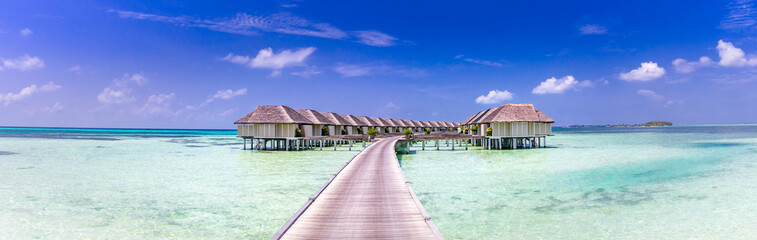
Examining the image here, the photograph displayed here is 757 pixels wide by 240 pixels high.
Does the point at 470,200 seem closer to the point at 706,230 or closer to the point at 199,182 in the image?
the point at 706,230

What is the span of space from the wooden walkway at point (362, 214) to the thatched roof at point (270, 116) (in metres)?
20.4

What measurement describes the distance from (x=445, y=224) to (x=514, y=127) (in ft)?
81.4

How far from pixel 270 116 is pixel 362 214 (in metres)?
24.8

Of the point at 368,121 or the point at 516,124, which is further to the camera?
the point at 368,121

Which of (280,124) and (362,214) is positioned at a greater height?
(280,124)

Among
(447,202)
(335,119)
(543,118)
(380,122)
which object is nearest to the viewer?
(447,202)

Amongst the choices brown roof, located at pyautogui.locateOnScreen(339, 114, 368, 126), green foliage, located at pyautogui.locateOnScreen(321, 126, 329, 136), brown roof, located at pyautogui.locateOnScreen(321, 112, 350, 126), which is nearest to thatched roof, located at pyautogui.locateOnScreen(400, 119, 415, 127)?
brown roof, located at pyautogui.locateOnScreen(339, 114, 368, 126)

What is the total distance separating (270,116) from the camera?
100 feet

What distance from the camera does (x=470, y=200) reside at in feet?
35.0

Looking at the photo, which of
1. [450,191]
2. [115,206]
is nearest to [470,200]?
[450,191]

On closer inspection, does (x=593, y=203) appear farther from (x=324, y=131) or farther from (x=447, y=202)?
(x=324, y=131)

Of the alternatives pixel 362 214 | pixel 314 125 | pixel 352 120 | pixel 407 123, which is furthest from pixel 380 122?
pixel 362 214

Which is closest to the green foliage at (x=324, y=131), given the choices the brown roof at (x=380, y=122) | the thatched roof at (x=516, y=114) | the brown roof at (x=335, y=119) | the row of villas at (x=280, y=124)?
the row of villas at (x=280, y=124)

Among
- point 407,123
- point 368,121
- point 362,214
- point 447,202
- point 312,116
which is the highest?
point 312,116
